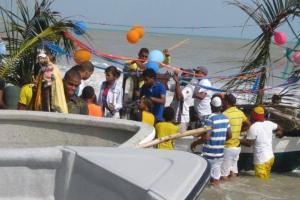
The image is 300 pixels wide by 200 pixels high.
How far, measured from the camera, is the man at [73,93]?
5844mm

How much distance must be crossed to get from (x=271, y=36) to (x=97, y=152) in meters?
7.65

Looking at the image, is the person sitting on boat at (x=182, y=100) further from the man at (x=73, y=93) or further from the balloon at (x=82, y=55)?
the man at (x=73, y=93)

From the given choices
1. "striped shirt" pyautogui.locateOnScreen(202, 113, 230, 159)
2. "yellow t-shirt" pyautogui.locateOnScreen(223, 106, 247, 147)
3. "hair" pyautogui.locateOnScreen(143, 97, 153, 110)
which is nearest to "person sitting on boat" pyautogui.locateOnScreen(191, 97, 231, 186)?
"striped shirt" pyautogui.locateOnScreen(202, 113, 230, 159)

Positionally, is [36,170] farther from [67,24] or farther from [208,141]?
[67,24]

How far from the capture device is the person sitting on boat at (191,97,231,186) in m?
8.12

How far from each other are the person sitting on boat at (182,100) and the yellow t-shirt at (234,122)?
2.79 ft

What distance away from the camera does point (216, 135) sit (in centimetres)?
818

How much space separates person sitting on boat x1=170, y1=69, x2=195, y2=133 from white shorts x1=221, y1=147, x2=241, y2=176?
84cm

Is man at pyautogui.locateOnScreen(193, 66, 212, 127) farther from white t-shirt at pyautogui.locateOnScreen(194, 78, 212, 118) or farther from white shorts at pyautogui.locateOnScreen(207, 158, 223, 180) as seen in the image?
white shorts at pyautogui.locateOnScreen(207, 158, 223, 180)

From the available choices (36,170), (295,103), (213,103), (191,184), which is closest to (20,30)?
(213,103)

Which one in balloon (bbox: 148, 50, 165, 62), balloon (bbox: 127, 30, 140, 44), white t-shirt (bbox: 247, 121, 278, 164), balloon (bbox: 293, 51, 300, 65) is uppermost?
balloon (bbox: 127, 30, 140, 44)

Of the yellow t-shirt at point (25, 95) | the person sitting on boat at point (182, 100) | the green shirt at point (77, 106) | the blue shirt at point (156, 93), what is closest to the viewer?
the green shirt at point (77, 106)

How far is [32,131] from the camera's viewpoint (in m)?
4.32

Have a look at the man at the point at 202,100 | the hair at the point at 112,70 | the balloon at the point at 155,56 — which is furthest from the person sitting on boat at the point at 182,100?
the hair at the point at 112,70
